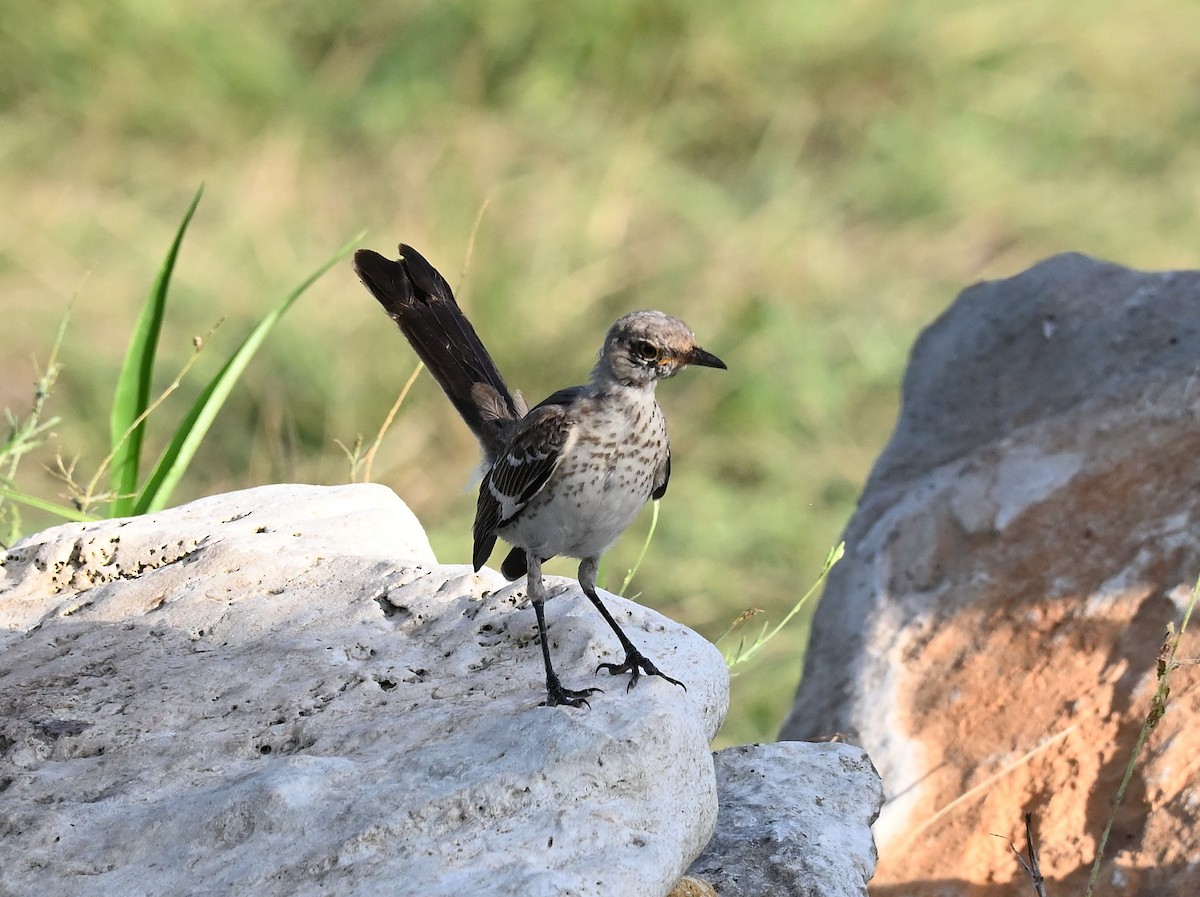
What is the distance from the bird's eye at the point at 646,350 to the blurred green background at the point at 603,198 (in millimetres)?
3304

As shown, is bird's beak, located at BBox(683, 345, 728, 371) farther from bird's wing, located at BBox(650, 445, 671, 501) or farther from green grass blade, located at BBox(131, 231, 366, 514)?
green grass blade, located at BBox(131, 231, 366, 514)

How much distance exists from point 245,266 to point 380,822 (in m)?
5.92

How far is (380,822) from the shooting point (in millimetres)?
2646

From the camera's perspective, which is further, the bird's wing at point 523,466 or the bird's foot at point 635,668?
the bird's wing at point 523,466

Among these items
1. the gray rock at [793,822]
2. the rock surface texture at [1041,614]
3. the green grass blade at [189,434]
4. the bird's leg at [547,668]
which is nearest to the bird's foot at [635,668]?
the bird's leg at [547,668]

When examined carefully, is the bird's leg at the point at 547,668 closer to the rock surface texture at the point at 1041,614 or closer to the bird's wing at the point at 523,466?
the bird's wing at the point at 523,466

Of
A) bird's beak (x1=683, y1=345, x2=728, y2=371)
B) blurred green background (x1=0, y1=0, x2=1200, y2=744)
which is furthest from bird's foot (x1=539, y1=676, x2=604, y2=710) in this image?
blurred green background (x1=0, y1=0, x2=1200, y2=744)

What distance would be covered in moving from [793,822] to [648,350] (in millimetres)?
1173

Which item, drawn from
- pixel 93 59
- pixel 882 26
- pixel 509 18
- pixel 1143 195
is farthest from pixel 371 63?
pixel 1143 195

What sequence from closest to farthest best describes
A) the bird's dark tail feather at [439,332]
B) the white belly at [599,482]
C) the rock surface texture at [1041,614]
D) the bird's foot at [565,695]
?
the bird's foot at [565,695] → the white belly at [599,482] → the rock surface texture at [1041,614] → the bird's dark tail feather at [439,332]

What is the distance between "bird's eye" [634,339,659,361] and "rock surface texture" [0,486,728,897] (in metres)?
0.61

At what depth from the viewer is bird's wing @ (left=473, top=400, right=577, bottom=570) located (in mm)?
3664

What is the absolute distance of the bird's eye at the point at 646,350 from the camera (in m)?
3.63

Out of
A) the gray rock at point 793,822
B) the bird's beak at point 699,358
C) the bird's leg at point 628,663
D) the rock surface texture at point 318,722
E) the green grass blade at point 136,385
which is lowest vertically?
the gray rock at point 793,822
